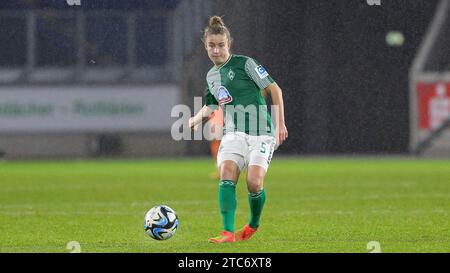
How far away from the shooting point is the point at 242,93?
7988 millimetres

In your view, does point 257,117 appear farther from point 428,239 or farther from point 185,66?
point 185,66

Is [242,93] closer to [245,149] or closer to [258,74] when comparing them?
[258,74]

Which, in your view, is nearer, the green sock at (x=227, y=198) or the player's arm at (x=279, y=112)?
the player's arm at (x=279, y=112)

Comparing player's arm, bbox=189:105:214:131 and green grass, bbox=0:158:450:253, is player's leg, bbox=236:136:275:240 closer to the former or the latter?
green grass, bbox=0:158:450:253

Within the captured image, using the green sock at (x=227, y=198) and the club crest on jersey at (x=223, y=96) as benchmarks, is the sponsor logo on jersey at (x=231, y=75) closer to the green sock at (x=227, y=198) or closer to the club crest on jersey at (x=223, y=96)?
the club crest on jersey at (x=223, y=96)

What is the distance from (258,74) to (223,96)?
1.08ft

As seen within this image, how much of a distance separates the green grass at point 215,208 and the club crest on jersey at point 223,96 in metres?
1.13

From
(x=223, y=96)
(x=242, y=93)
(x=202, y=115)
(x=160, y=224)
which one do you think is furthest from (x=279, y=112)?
(x=160, y=224)

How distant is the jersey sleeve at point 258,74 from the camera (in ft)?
26.1

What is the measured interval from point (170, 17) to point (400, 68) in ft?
21.2

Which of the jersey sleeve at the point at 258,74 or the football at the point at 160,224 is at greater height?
the jersey sleeve at the point at 258,74

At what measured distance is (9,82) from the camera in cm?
2627

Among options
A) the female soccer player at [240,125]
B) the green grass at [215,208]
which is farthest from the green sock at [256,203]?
the green grass at [215,208]

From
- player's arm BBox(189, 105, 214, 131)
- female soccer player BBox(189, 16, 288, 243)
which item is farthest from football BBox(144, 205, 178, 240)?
player's arm BBox(189, 105, 214, 131)
